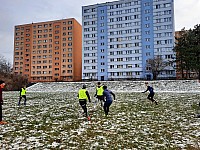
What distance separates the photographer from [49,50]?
93312mm

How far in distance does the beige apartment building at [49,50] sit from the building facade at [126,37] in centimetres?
1143

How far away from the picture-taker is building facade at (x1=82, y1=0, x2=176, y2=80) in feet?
232

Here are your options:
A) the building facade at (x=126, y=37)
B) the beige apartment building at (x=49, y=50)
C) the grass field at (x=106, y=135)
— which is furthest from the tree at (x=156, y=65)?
the grass field at (x=106, y=135)

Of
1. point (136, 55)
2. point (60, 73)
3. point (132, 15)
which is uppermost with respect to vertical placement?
point (132, 15)

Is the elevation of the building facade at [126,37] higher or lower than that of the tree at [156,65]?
higher

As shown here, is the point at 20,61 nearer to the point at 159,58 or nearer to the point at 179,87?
the point at 159,58

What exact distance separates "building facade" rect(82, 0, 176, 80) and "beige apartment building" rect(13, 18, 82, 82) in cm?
1143

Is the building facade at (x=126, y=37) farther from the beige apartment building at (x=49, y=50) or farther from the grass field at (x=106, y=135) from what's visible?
the grass field at (x=106, y=135)

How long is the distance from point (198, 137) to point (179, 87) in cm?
3563

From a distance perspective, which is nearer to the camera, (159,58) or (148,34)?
(159,58)

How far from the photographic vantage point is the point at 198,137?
7027mm

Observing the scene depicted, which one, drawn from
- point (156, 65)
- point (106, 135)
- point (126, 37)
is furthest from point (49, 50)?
point (106, 135)

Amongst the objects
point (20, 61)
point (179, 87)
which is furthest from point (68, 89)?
point (20, 61)

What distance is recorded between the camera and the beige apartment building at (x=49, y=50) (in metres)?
89.2
